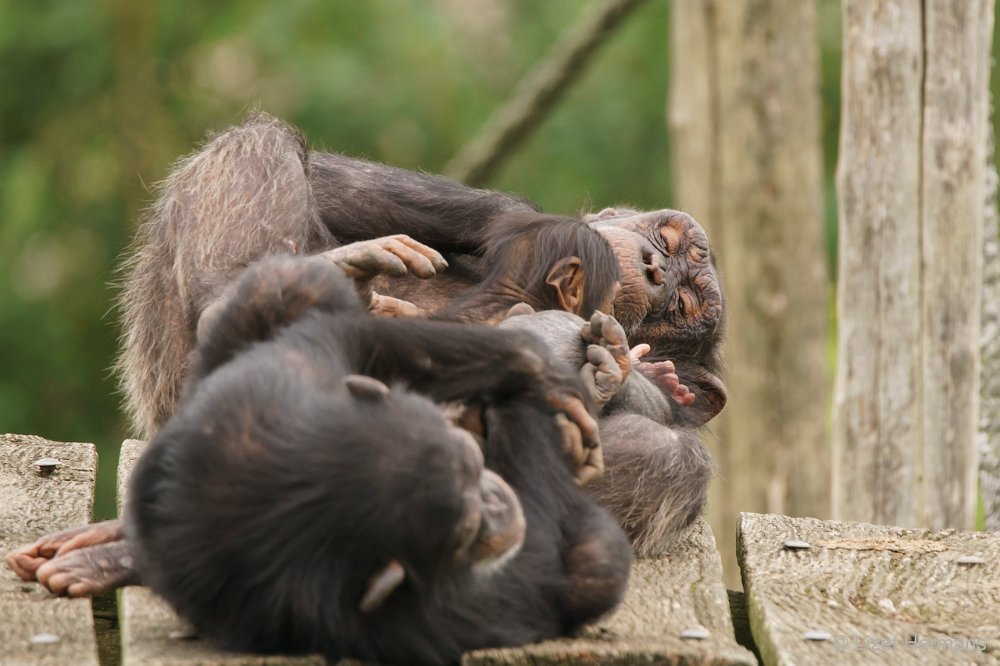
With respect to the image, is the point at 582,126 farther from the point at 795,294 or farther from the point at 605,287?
the point at 605,287

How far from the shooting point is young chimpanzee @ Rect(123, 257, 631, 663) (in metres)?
2.44

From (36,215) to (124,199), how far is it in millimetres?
660

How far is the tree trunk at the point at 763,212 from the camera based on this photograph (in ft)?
22.7

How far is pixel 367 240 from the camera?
4.04 metres

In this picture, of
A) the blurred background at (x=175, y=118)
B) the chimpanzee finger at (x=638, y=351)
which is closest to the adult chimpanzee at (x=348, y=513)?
the chimpanzee finger at (x=638, y=351)

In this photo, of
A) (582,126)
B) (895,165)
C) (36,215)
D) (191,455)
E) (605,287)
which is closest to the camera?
(191,455)

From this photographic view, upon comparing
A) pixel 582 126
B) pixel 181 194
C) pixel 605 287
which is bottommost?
pixel 605 287

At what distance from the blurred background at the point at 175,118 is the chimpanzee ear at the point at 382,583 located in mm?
8248

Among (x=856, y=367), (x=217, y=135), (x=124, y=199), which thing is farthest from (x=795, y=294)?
(x=124, y=199)

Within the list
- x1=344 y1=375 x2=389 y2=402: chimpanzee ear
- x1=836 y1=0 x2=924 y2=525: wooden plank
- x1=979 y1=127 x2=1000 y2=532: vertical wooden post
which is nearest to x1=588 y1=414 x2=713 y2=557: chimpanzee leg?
x1=344 y1=375 x2=389 y2=402: chimpanzee ear

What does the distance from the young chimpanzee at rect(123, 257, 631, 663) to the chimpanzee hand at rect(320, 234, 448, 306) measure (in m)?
Result: 0.59

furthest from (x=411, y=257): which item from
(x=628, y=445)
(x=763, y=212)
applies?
(x=763, y=212)

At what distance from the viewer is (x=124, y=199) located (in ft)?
35.6

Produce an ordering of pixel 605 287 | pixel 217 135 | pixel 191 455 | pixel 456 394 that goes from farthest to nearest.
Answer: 1. pixel 217 135
2. pixel 605 287
3. pixel 456 394
4. pixel 191 455
